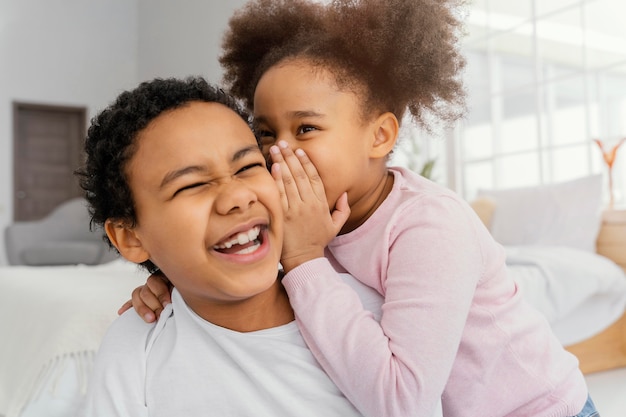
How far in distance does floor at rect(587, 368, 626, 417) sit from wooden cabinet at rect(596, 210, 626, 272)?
1.67 ft

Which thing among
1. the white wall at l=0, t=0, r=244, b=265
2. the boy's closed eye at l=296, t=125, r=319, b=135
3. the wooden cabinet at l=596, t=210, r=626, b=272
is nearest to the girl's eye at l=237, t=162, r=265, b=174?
the boy's closed eye at l=296, t=125, r=319, b=135

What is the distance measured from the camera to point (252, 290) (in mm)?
831

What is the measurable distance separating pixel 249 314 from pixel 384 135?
37 centimetres

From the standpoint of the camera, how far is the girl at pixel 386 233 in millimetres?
827

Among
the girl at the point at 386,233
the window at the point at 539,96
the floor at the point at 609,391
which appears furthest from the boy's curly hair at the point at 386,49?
the window at the point at 539,96

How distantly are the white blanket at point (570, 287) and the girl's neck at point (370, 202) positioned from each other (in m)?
1.48

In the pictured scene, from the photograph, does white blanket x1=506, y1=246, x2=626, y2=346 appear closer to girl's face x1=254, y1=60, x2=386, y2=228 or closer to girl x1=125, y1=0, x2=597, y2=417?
girl x1=125, y1=0, x2=597, y2=417

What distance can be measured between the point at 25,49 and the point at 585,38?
21.5 ft

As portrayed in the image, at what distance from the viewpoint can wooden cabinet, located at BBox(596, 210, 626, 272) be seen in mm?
3096

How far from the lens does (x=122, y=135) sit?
2.91 ft

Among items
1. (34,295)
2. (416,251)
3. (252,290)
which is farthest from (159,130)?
(34,295)

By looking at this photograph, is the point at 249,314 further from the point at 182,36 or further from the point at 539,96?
the point at 182,36

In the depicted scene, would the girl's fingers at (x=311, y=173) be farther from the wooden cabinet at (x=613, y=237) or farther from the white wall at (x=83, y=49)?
the white wall at (x=83, y=49)

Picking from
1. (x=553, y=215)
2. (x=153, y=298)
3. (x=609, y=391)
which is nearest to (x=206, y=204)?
(x=153, y=298)
